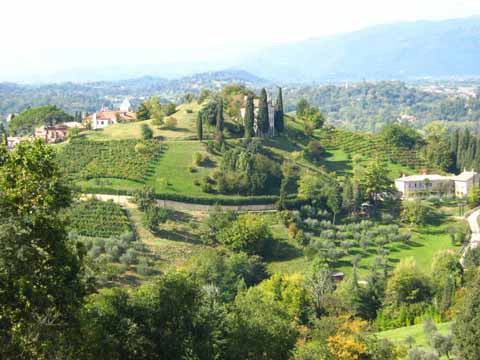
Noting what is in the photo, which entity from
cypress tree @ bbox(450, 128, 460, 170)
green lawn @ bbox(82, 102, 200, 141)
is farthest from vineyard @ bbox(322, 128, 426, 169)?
green lawn @ bbox(82, 102, 200, 141)

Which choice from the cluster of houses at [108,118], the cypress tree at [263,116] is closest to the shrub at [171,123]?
the cypress tree at [263,116]

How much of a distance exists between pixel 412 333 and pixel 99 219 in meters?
22.8

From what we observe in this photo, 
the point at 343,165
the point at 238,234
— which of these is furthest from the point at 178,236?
the point at 343,165

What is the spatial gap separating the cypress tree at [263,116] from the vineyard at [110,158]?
1041 cm

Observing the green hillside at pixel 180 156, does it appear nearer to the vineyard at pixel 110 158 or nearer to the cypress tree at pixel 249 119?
the vineyard at pixel 110 158

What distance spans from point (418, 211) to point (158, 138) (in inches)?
961

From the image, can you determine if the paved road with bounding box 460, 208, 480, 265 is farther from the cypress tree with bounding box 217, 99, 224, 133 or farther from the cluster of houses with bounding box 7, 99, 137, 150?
the cluster of houses with bounding box 7, 99, 137, 150

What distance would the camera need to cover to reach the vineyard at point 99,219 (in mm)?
41750

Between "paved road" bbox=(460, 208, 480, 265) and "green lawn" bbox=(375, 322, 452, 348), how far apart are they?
11534mm

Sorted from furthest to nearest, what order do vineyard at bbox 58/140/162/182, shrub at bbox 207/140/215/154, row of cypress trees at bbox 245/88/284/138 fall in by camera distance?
1. row of cypress trees at bbox 245/88/284/138
2. shrub at bbox 207/140/215/154
3. vineyard at bbox 58/140/162/182

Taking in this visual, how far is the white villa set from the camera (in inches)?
2218

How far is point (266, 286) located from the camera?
35000 millimetres

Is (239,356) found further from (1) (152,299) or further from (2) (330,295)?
(2) (330,295)

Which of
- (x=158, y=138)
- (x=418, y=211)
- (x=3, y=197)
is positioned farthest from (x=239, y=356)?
(x=158, y=138)
